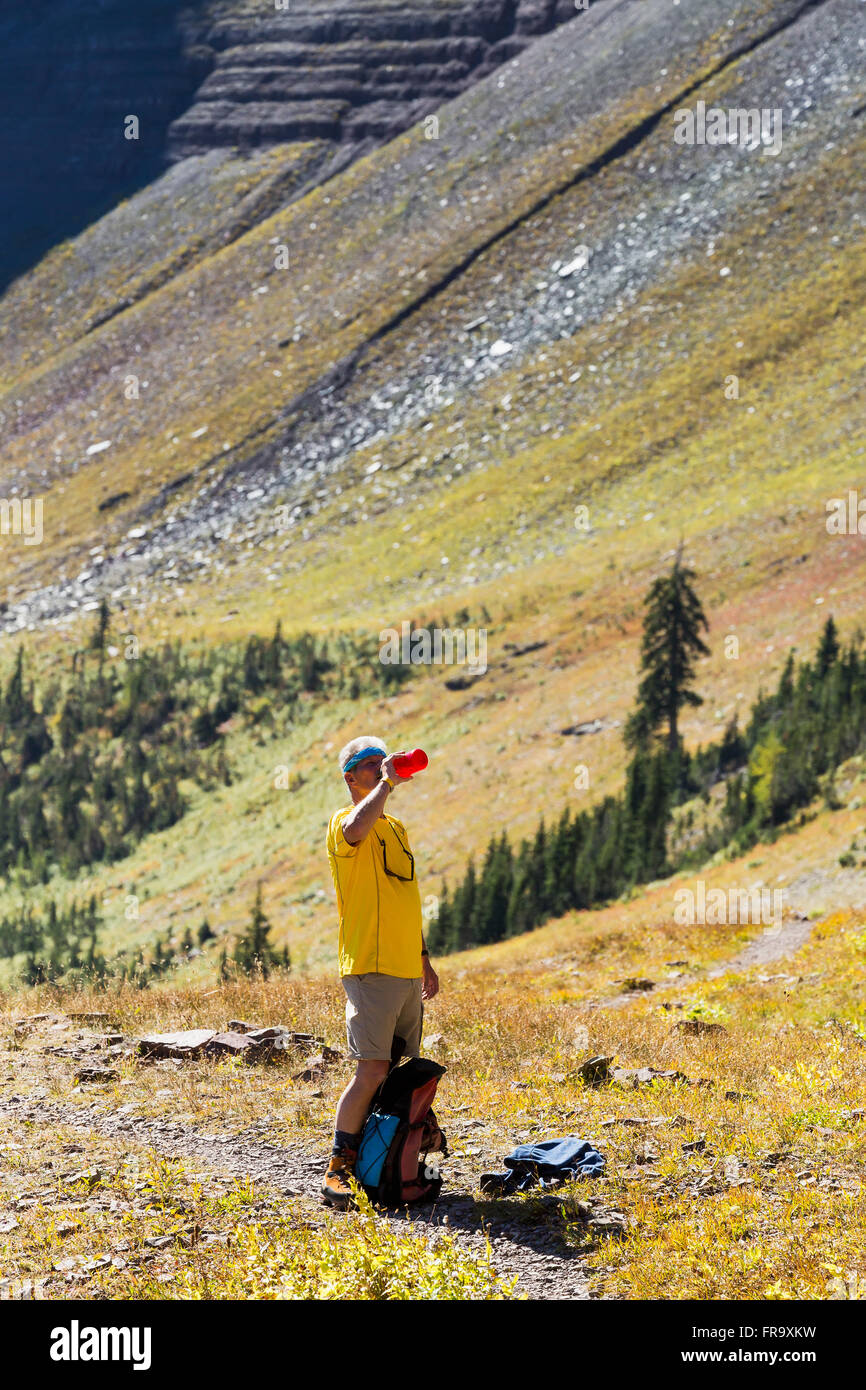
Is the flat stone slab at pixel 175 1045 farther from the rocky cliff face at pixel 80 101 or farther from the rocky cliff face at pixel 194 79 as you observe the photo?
the rocky cliff face at pixel 80 101

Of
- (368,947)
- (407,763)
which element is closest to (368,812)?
(407,763)

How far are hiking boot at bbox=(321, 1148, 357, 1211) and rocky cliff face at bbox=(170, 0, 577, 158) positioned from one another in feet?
446

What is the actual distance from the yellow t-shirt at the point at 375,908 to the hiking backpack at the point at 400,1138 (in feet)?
1.87

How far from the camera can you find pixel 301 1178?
7.52 meters

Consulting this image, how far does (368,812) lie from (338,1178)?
204 centimetres

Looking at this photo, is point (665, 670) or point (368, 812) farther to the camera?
point (665, 670)

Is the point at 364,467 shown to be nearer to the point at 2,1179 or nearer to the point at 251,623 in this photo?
the point at 251,623

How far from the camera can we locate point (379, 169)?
121 m

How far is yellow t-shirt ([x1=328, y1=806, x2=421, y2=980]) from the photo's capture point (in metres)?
6.95

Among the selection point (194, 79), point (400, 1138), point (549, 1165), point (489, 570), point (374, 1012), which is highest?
point (194, 79)

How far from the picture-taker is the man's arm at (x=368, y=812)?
6.69 meters

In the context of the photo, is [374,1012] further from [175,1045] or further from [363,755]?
[175,1045]

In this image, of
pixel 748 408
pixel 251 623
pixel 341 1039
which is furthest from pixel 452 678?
pixel 341 1039

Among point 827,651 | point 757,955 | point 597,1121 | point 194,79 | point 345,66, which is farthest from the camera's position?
point 194,79
